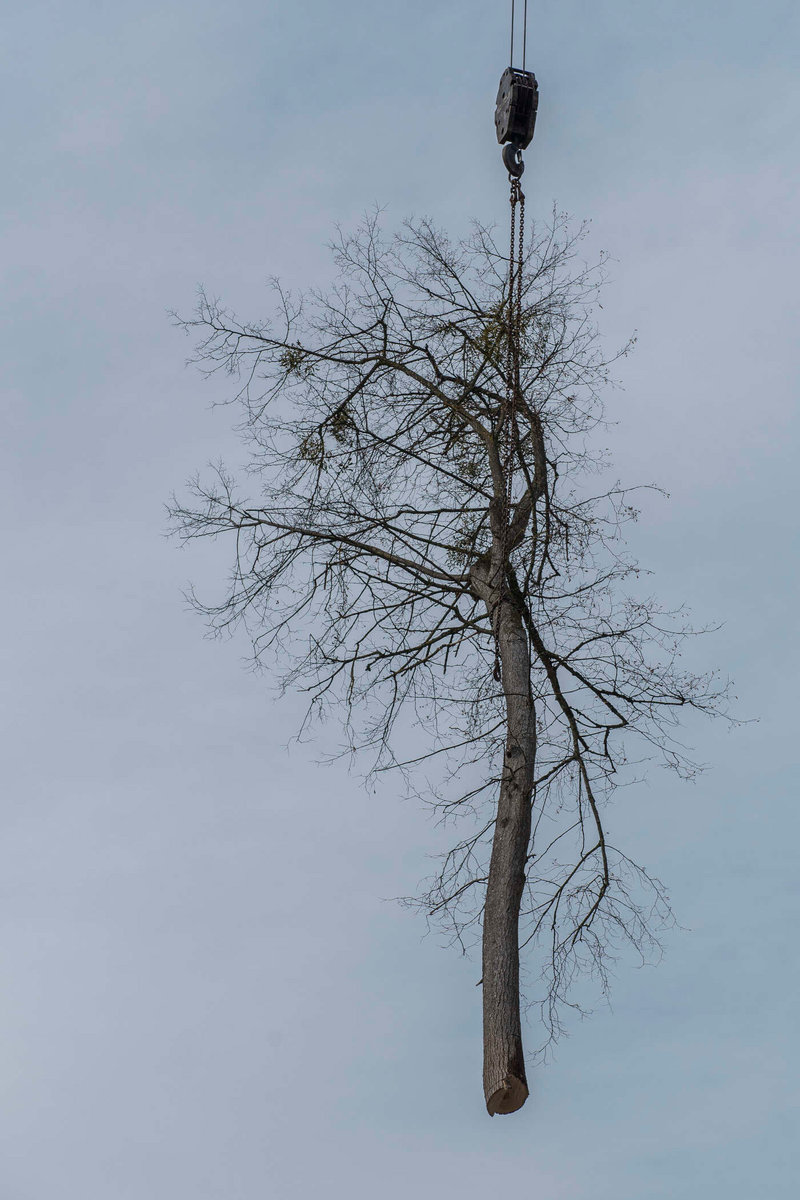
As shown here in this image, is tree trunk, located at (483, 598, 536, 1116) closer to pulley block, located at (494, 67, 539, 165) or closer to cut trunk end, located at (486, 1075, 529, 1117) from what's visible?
cut trunk end, located at (486, 1075, 529, 1117)

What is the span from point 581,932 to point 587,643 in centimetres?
160

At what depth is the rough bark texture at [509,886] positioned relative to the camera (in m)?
5.73

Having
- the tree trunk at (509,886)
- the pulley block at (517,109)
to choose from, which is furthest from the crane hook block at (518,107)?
the tree trunk at (509,886)

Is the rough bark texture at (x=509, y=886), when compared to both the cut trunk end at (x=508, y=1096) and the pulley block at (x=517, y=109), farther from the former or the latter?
the pulley block at (x=517, y=109)

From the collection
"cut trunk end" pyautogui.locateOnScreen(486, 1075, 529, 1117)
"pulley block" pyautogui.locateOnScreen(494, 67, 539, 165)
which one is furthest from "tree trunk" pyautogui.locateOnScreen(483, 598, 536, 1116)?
"pulley block" pyautogui.locateOnScreen(494, 67, 539, 165)

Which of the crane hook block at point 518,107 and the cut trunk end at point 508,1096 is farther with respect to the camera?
the crane hook block at point 518,107

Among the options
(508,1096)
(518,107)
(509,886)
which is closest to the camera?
(508,1096)

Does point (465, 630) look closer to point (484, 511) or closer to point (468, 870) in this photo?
point (484, 511)

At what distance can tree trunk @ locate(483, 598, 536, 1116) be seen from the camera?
5727mm

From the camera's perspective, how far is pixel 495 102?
7285 millimetres

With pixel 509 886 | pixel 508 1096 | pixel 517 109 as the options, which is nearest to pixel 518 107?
pixel 517 109

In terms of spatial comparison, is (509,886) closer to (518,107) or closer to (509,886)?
(509,886)

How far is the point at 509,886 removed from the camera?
20.2ft

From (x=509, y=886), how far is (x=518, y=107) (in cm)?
430
